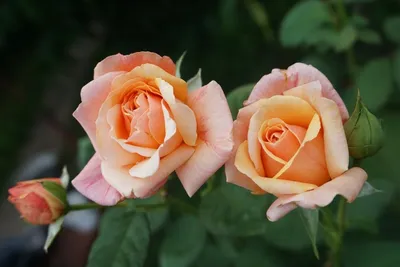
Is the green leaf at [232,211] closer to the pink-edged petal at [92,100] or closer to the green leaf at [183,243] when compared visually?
the green leaf at [183,243]

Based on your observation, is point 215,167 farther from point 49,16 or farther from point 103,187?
point 49,16

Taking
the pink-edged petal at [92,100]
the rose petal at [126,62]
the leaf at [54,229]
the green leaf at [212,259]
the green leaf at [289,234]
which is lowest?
the green leaf at [212,259]

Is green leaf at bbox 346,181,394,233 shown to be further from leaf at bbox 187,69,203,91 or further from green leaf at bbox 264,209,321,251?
leaf at bbox 187,69,203,91

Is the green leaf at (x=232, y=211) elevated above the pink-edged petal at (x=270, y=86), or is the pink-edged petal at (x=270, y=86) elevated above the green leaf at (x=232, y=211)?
the pink-edged petal at (x=270, y=86)

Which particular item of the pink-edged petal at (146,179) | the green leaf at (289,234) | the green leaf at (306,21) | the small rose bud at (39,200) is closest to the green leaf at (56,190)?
the small rose bud at (39,200)

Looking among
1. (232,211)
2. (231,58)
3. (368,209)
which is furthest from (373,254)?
(231,58)

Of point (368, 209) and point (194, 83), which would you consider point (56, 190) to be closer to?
point (194, 83)
